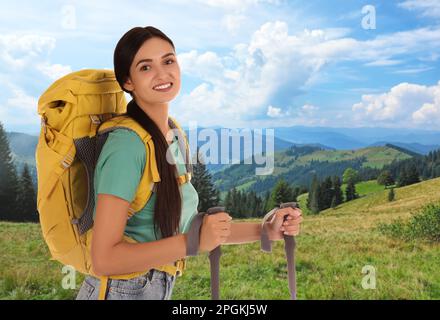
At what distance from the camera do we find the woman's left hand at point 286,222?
204 centimetres

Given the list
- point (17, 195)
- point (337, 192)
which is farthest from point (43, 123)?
point (337, 192)

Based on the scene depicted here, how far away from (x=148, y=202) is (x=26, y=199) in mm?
18224

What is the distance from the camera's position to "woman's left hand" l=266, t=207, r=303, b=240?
2.04 m

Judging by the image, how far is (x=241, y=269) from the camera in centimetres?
993

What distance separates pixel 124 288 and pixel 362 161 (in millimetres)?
32263

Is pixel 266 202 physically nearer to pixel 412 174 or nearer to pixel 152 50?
pixel 412 174

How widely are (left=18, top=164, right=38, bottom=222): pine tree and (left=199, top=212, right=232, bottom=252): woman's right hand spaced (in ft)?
56.0

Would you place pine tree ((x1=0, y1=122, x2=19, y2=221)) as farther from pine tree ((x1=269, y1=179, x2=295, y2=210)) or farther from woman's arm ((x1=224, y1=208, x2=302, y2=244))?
woman's arm ((x1=224, y1=208, x2=302, y2=244))

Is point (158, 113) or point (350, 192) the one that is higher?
point (158, 113)

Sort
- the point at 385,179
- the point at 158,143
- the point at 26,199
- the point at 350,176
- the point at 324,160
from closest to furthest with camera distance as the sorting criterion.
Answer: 1. the point at 158,143
2. the point at 26,199
3. the point at 385,179
4. the point at 350,176
5. the point at 324,160

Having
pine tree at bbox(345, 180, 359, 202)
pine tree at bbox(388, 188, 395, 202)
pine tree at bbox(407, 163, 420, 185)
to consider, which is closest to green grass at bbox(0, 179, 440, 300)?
pine tree at bbox(388, 188, 395, 202)

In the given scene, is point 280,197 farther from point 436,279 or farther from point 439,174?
point 436,279

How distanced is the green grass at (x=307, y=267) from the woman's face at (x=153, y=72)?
668cm

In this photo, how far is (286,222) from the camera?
2057mm
